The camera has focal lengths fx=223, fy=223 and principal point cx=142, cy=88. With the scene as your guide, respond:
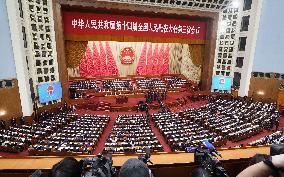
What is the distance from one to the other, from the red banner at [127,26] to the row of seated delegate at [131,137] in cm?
766

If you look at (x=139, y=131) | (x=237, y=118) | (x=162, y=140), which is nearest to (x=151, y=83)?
(x=237, y=118)

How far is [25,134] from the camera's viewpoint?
13.3 meters

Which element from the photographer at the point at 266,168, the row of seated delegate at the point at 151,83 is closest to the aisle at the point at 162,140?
the row of seated delegate at the point at 151,83

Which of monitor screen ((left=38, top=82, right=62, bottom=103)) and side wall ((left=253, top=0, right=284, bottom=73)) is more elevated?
side wall ((left=253, top=0, right=284, bottom=73))

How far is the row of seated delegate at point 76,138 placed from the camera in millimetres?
11312

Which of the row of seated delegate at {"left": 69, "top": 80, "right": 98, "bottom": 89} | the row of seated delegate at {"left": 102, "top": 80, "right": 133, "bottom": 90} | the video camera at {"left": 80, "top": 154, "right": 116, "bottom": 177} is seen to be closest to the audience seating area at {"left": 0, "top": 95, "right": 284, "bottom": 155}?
the row of seated delegate at {"left": 69, "top": 80, "right": 98, "bottom": 89}

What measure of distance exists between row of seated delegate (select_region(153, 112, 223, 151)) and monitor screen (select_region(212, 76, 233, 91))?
30.1 feet

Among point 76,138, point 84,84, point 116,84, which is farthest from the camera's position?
point 116,84

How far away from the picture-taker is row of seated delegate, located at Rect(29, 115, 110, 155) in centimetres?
1131

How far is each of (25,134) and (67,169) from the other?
43.7 feet

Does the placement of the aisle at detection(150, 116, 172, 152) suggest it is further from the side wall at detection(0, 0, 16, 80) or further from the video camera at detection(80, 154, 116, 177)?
the side wall at detection(0, 0, 16, 80)

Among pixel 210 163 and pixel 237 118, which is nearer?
pixel 210 163

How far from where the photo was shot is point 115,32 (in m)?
18.8

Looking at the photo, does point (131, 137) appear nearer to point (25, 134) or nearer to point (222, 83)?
point (25, 134)
